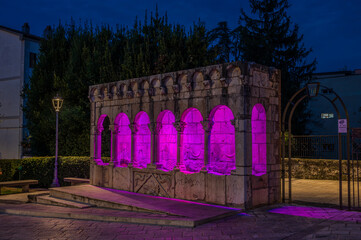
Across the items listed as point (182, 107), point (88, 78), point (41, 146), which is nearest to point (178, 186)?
point (182, 107)

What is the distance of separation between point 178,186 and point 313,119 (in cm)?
2219

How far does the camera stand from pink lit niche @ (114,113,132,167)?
13.4 meters

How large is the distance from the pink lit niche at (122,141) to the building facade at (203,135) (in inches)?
1.6

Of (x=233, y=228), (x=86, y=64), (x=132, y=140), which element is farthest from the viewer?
(x=86, y=64)

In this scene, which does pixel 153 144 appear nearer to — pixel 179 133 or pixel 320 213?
pixel 179 133

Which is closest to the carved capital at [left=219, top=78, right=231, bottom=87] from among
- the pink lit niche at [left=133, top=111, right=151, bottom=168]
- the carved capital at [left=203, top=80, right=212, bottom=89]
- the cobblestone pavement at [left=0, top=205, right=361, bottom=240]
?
the carved capital at [left=203, top=80, right=212, bottom=89]

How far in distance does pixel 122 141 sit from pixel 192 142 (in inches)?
139

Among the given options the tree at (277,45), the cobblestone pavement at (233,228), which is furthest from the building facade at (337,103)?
the cobblestone pavement at (233,228)

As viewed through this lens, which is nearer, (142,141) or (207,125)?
(207,125)

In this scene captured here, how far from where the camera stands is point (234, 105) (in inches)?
374

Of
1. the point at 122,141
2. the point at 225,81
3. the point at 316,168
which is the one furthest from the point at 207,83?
the point at 316,168

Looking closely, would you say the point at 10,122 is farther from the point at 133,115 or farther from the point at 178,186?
the point at 178,186

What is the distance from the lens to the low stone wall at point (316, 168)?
15.8m

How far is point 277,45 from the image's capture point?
87.6 feet
